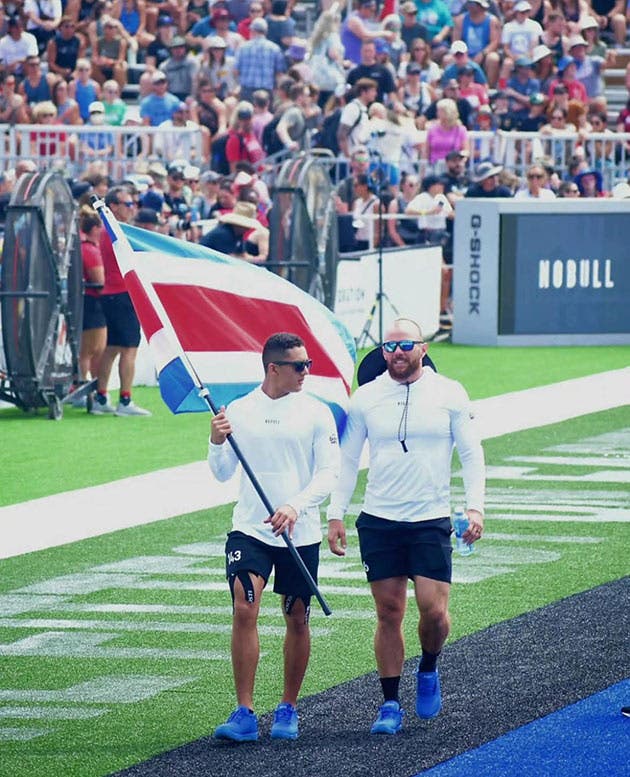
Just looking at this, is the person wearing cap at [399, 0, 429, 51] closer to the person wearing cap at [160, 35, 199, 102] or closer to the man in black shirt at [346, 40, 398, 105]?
the man in black shirt at [346, 40, 398, 105]

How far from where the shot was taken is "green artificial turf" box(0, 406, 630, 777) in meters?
7.95

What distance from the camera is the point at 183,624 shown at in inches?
398

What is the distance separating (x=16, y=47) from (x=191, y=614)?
2154 centimetres

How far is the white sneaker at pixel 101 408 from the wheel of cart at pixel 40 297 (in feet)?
1.31

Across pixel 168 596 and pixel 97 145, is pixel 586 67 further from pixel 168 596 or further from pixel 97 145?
pixel 168 596

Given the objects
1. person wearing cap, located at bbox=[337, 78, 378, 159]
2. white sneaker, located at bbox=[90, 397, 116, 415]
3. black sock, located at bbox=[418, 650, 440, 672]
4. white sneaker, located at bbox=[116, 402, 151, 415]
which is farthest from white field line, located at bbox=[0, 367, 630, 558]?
person wearing cap, located at bbox=[337, 78, 378, 159]

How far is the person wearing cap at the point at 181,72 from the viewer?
29.5m

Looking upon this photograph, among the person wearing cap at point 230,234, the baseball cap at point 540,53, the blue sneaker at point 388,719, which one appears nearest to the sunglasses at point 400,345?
the blue sneaker at point 388,719

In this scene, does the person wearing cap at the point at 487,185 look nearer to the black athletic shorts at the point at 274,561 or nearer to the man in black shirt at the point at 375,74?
the man in black shirt at the point at 375,74

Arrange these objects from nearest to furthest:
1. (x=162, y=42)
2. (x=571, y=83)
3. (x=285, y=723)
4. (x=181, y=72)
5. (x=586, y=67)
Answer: (x=285, y=723) → (x=571, y=83) → (x=181, y=72) → (x=586, y=67) → (x=162, y=42)

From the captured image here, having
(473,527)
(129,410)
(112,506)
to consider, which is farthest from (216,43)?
(473,527)

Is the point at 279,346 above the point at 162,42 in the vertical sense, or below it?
below

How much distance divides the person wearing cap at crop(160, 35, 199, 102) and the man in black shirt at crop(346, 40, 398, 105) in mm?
2587

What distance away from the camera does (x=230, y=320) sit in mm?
9266
